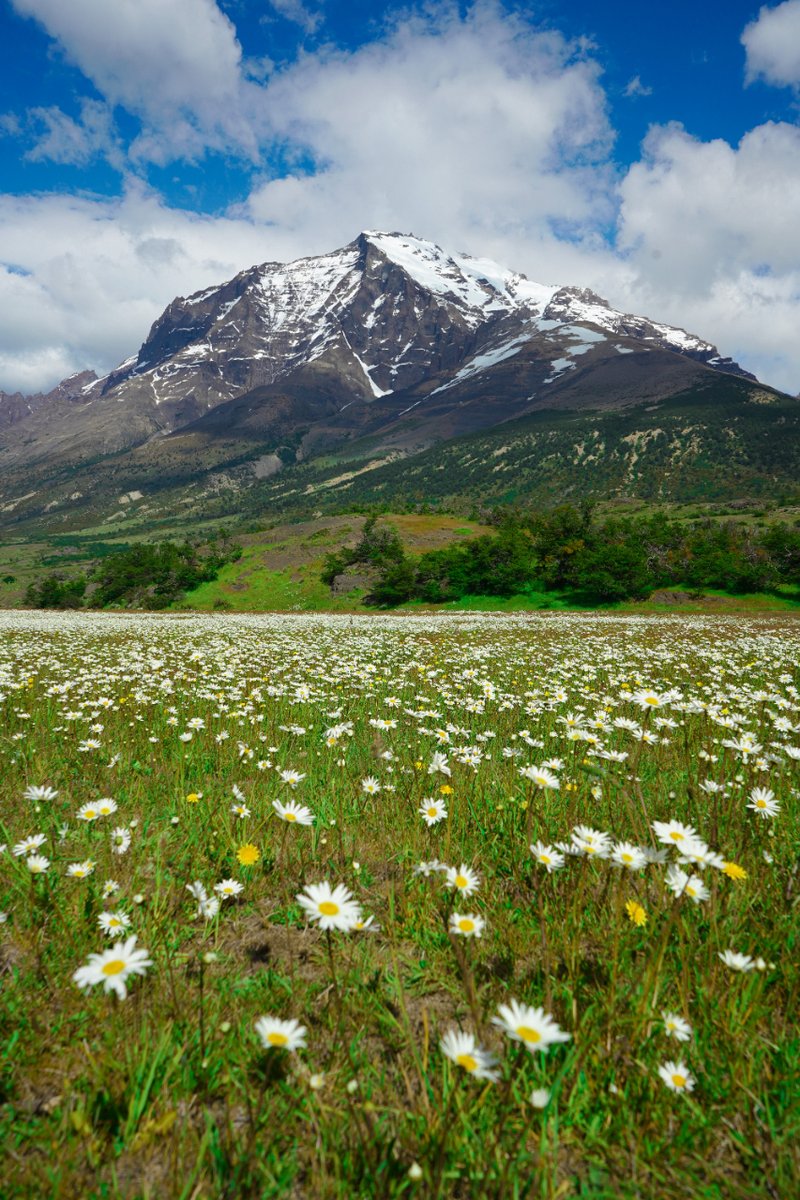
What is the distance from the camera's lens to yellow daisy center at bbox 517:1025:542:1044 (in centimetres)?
145

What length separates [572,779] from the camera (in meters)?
4.61

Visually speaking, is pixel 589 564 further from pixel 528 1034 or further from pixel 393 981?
pixel 528 1034

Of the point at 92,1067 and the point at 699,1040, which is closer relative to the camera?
the point at 92,1067

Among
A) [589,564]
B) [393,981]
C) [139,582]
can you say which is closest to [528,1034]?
[393,981]

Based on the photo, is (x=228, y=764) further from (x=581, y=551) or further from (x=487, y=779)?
(x=581, y=551)

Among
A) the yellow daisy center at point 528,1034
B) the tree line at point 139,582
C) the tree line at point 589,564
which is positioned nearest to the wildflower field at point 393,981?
the yellow daisy center at point 528,1034

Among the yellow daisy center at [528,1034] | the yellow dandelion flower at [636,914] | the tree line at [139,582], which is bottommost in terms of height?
the tree line at [139,582]

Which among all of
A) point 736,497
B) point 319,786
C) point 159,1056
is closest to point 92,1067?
point 159,1056

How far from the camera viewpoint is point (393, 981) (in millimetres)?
2367

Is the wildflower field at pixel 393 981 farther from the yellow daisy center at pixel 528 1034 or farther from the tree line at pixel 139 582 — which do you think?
the tree line at pixel 139 582

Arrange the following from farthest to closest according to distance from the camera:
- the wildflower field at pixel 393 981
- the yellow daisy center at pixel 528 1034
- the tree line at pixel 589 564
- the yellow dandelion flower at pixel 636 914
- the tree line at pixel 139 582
Answer: the tree line at pixel 139 582
the tree line at pixel 589 564
the yellow dandelion flower at pixel 636 914
the wildflower field at pixel 393 981
the yellow daisy center at pixel 528 1034

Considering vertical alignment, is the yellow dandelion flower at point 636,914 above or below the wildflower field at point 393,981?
above

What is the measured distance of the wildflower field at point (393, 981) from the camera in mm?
1561

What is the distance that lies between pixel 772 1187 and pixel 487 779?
3.17 meters
